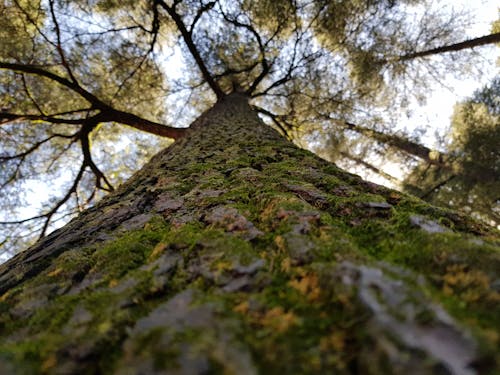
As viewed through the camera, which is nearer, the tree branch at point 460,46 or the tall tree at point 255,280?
the tall tree at point 255,280

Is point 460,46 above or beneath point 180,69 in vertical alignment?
beneath

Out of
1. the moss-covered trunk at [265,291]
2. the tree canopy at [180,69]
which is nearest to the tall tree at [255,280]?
the moss-covered trunk at [265,291]

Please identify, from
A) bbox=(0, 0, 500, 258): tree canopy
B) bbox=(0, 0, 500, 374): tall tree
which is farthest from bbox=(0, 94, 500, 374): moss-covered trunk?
bbox=(0, 0, 500, 258): tree canopy

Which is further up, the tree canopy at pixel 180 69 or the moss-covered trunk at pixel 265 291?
the tree canopy at pixel 180 69

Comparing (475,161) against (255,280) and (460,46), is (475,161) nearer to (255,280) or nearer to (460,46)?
(460,46)

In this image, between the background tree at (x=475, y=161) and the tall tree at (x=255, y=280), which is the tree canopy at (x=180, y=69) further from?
the tall tree at (x=255, y=280)

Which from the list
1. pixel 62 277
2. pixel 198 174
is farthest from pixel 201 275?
pixel 198 174

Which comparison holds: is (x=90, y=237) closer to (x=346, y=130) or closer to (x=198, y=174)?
(x=198, y=174)

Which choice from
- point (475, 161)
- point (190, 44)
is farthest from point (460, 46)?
point (190, 44)

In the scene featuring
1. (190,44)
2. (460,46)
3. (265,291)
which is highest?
(190,44)

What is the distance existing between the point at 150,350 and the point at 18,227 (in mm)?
6895

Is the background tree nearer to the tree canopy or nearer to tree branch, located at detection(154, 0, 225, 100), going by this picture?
the tree canopy

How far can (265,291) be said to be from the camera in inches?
28.1

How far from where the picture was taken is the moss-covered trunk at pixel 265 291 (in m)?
0.51
